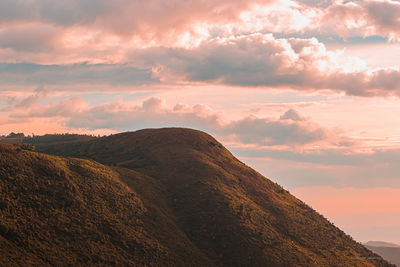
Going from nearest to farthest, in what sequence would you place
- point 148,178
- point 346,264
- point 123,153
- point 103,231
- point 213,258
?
1. point 103,231
2. point 213,258
3. point 346,264
4. point 148,178
5. point 123,153

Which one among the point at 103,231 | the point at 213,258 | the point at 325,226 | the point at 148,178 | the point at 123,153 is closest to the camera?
the point at 103,231

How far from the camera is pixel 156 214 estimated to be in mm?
97000

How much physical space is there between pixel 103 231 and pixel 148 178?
3840cm

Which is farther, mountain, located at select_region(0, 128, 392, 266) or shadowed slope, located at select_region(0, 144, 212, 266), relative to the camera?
mountain, located at select_region(0, 128, 392, 266)

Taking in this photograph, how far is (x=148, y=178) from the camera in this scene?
386 feet

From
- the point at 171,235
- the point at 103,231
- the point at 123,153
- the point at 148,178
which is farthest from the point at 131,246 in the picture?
the point at 123,153

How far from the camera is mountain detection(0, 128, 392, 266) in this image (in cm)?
7106

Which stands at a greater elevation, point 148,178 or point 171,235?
point 148,178

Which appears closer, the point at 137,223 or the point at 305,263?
the point at 137,223

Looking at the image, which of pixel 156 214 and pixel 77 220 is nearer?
pixel 77 220

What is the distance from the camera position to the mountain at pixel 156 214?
233 ft

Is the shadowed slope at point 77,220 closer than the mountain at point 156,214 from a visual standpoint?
Yes

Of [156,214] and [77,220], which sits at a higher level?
[156,214]

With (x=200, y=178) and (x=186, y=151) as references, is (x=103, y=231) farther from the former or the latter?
(x=186, y=151)
